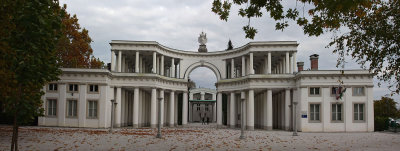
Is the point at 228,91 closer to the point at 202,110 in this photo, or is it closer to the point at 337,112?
the point at 337,112

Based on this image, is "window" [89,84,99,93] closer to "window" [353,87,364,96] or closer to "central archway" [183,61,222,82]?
"central archway" [183,61,222,82]

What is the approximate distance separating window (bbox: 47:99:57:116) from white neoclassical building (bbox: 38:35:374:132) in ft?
0.35

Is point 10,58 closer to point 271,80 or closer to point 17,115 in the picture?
point 17,115

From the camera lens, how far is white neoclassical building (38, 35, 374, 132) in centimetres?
3962

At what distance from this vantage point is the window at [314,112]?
131 ft

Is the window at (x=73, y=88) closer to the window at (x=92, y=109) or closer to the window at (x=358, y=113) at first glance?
the window at (x=92, y=109)

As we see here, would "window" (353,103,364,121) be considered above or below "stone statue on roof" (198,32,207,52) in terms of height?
below

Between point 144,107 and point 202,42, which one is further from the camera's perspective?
point 202,42

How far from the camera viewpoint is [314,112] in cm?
4012

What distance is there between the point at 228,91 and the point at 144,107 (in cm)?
1254

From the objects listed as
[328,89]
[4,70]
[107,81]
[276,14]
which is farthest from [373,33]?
[107,81]

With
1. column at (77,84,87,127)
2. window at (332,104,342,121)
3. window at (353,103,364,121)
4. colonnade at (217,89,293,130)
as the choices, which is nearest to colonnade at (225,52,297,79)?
colonnade at (217,89,293,130)

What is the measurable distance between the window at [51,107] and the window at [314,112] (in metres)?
29.9

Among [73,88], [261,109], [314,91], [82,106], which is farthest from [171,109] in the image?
[314,91]
